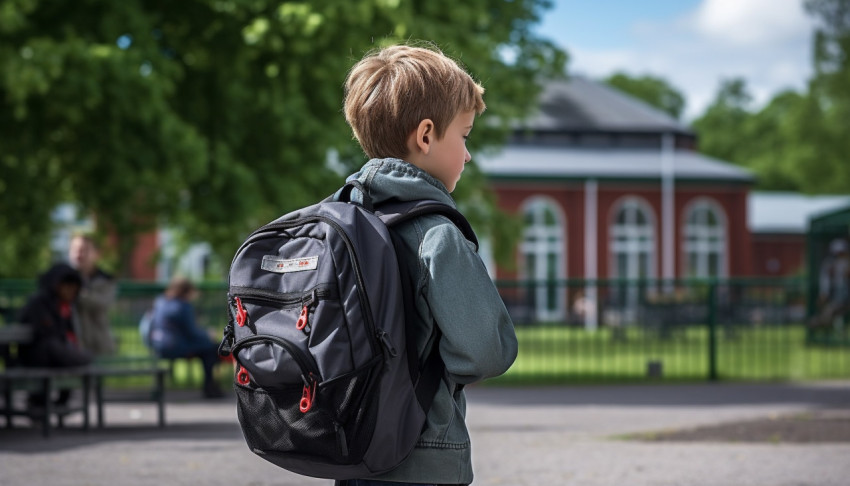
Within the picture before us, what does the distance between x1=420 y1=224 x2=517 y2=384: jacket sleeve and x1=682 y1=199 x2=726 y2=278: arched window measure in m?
50.4

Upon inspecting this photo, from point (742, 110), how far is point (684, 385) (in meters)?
94.0

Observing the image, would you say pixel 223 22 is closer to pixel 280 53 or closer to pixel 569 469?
pixel 280 53

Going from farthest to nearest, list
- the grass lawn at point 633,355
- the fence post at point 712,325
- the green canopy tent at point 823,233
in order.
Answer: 1. the green canopy tent at point 823,233
2. the fence post at point 712,325
3. the grass lawn at point 633,355

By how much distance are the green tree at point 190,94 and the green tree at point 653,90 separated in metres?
71.9

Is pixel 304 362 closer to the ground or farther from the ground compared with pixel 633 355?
farther from the ground

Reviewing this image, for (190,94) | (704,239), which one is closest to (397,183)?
(190,94)

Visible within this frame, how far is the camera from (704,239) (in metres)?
52.8

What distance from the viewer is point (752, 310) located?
16922 millimetres

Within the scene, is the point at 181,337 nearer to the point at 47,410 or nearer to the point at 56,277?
the point at 56,277

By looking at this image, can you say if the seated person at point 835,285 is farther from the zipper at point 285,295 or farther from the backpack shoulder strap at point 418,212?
the zipper at point 285,295

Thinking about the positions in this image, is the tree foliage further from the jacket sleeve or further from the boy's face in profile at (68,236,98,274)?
the jacket sleeve

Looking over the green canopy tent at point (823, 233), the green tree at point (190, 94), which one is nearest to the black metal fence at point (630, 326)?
the green tree at point (190, 94)

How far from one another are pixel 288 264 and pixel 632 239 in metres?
49.5

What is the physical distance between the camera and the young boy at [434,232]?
2.74 metres
